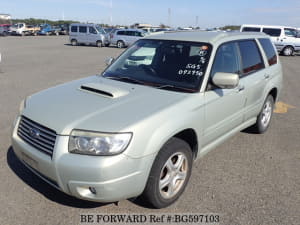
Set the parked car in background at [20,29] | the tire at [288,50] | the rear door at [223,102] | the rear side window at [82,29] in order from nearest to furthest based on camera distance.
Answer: the rear door at [223,102] → the tire at [288,50] → the rear side window at [82,29] → the parked car in background at [20,29]

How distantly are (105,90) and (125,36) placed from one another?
22731 mm

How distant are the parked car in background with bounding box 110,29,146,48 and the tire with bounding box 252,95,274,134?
20346 mm

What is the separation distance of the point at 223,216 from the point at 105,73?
242cm

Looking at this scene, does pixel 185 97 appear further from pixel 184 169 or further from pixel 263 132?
pixel 263 132

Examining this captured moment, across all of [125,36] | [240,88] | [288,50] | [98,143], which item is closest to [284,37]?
[288,50]

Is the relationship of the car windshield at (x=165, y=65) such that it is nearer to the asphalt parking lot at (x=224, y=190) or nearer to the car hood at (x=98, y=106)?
the car hood at (x=98, y=106)

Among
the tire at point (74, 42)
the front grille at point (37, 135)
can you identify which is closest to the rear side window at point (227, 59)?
the front grille at point (37, 135)

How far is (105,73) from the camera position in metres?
3.96

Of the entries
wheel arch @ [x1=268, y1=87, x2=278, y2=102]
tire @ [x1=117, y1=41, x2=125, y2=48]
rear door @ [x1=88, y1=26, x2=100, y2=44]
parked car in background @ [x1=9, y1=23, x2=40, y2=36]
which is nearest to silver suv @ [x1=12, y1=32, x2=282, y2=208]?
wheel arch @ [x1=268, y1=87, x2=278, y2=102]

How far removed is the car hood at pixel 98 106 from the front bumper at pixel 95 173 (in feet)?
0.78

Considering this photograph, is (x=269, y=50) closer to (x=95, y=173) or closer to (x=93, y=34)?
(x=95, y=173)

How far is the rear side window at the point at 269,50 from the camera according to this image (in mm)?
4751

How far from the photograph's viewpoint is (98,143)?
239cm

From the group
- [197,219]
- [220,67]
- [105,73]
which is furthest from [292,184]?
[105,73]
